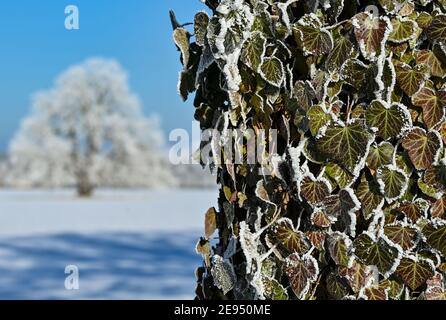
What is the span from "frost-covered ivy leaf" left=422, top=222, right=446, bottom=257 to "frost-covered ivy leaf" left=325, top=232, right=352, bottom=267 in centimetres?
17

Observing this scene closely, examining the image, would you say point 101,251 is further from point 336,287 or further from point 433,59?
point 433,59

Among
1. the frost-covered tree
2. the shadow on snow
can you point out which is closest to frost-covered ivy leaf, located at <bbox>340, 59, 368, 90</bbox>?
the shadow on snow

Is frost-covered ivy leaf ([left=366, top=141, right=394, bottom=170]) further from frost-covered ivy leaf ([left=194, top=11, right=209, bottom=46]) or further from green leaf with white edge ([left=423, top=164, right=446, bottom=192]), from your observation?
frost-covered ivy leaf ([left=194, top=11, right=209, bottom=46])

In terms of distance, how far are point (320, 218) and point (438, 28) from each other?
47 cm

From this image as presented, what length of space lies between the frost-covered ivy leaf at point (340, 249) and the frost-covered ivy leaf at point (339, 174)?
0.11m

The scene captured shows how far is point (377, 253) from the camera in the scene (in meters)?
1.13

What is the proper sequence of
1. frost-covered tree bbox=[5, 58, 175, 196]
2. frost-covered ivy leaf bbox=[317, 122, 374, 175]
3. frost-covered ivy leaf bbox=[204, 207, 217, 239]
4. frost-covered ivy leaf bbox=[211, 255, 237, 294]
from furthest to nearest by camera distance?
frost-covered tree bbox=[5, 58, 175, 196] → frost-covered ivy leaf bbox=[204, 207, 217, 239] → frost-covered ivy leaf bbox=[211, 255, 237, 294] → frost-covered ivy leaf bbox=[317, 122, 374, 175]

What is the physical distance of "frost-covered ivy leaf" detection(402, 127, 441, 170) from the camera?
113cm

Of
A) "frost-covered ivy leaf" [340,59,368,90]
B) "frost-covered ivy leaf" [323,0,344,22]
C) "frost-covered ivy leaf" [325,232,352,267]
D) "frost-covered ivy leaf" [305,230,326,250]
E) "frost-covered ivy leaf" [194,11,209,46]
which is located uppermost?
"frost-covered ivy leaf" [194,11,209,46]

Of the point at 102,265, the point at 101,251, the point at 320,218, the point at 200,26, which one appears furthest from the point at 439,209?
the point at 101,251

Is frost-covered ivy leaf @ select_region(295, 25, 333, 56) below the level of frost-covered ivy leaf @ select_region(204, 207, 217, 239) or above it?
above

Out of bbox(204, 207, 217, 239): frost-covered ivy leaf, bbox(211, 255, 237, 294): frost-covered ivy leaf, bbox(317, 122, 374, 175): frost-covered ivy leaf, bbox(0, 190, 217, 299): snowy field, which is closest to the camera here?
bbox(317, 122, 374, 175): frost-covered ivy leaf

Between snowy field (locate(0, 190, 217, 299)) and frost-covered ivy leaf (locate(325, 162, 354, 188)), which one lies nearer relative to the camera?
frost-covered ivy leaf (locate(325, 162, 354, 188))

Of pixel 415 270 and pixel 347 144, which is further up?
pixel 347 144
